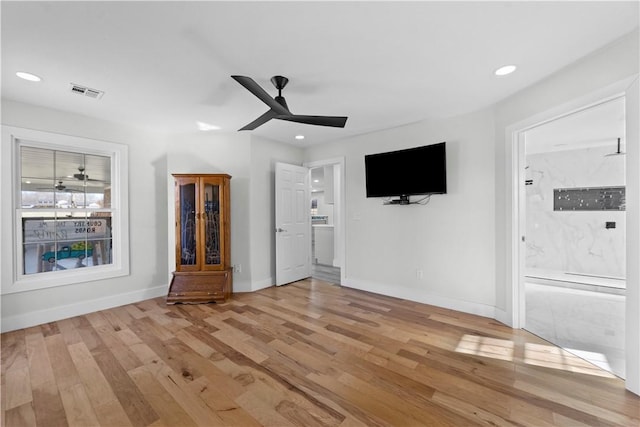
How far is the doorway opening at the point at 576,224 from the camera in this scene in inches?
124

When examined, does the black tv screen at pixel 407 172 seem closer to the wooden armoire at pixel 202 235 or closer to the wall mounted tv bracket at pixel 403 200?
the wall mounted tv bracket at pixel 403 200

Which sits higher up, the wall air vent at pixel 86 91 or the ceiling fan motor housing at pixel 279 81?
the wall air vent at pixel 86 91

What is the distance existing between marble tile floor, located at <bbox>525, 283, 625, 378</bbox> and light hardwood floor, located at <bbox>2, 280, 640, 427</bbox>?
0.76 ft

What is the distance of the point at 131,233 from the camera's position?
12.0 ft

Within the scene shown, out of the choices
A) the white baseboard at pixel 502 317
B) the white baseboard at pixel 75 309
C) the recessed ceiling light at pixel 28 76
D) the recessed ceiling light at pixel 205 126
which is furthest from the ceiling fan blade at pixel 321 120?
the white baseboard at pixel 75 309

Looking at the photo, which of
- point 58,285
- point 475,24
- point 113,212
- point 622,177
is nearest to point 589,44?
point 475,24

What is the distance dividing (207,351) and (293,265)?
2316 millimetres

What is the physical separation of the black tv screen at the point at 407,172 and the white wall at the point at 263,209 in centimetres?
156

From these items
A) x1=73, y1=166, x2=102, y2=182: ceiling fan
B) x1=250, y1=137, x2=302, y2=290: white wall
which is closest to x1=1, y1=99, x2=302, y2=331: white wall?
x1=250, y1=137, x2=302, y2=290: white wall

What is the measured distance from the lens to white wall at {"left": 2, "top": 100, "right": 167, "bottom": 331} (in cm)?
285

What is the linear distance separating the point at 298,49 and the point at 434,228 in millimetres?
2629

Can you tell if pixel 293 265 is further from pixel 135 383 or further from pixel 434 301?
pixel 135 383

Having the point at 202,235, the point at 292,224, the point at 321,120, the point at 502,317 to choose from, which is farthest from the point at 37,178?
the point at 502,317

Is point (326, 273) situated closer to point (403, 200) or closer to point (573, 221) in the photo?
point (403, 200)
